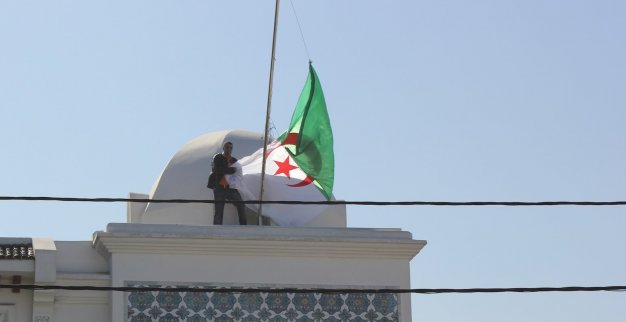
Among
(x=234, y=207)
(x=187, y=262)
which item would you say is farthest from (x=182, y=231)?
(x=234, y=207)

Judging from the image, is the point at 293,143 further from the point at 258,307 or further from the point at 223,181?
the point at 258,307

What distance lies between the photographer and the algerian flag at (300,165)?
17.5 metres

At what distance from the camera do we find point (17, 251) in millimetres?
16484

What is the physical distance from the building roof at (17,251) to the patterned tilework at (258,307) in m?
1.17

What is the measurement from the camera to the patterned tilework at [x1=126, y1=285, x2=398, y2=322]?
16.2 metres

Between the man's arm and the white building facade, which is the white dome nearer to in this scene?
the man's arm

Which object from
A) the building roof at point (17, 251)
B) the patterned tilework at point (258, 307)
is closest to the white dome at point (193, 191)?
the patterned tilework at point (258, 307)

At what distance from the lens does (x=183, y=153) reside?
1911 centimetres

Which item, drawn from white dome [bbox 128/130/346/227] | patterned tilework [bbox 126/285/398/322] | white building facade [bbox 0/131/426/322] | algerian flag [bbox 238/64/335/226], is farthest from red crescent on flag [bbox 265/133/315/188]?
patterned tilework [bbox 126/285/398/322]

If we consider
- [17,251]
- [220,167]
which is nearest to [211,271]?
[220,167]

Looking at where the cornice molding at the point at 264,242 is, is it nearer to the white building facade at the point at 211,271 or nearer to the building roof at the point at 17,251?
the white building facade at the point at 211,271

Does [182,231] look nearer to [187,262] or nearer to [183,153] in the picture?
[187,262]

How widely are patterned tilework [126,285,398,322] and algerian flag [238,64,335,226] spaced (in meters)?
1.45

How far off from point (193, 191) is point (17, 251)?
277 cm
